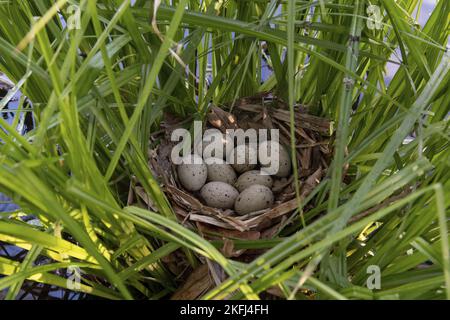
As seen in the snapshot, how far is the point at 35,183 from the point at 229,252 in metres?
0.29

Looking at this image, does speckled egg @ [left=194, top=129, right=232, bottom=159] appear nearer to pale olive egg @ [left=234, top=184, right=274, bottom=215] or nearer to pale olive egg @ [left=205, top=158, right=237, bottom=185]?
pale olive egg @ [left=205, top=158, right=237, bottom=185]

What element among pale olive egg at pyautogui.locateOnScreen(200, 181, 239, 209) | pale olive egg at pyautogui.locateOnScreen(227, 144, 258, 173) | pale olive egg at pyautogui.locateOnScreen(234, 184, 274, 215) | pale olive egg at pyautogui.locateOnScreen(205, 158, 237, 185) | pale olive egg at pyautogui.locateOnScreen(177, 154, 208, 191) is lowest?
pale olive egg at pyautogui.locateOnScreen(234, 184, 274, 215)

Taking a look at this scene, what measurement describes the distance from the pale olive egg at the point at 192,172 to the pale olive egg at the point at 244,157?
8cm

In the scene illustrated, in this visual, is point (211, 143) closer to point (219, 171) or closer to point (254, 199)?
point (219, 171)

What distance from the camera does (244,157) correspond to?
962 millimetres

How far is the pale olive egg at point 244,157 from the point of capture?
0.96m

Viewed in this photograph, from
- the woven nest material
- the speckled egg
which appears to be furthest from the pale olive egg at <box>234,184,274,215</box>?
the speckled egg

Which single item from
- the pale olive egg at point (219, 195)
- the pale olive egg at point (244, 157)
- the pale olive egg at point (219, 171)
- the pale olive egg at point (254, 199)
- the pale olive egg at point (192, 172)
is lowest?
the pale olive egg at point (254, 199)

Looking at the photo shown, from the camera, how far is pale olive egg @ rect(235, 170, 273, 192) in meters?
0.93

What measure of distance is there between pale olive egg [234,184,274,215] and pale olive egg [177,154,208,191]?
0.28 ft

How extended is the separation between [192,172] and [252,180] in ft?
0.38

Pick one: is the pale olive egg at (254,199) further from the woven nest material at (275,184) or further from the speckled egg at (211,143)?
the speckled egg at (211,143)

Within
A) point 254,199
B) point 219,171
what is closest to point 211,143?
point 219,171

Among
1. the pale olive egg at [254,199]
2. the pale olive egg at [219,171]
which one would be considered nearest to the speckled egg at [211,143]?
the pale olive egg at [219,171]
